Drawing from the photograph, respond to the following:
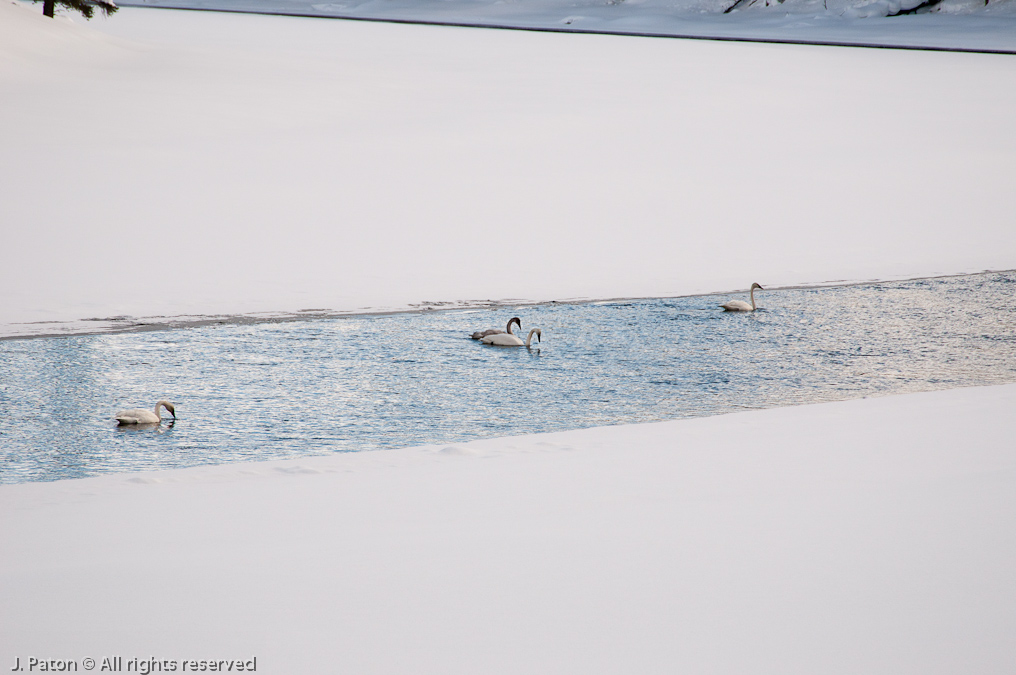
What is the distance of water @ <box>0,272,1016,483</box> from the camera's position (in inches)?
223

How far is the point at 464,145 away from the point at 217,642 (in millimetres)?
15319

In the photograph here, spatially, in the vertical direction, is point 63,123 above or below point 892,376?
above

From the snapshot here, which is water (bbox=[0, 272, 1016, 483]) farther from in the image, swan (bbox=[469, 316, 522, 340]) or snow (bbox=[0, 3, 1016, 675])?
snow (bbox=[0, 3, 1016, 675])

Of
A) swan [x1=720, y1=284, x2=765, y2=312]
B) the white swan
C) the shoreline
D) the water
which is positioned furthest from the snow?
the white swan

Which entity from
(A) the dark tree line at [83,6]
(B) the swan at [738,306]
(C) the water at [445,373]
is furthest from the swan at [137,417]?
(A) the dark tree line at [83,6]

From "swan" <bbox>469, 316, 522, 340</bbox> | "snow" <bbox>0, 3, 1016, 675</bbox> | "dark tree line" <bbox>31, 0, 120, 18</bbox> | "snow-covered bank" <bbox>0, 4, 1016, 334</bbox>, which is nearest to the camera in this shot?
"snow" <bbox>0, 3, 1016, 675</bbox>

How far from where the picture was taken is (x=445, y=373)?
6.96 m

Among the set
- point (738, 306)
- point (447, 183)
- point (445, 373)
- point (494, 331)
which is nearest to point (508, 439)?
point (445, 373)

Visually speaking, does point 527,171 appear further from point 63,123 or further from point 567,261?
point 63,123

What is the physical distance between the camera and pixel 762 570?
368cm

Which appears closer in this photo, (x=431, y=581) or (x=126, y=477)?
(x=431, y=581)

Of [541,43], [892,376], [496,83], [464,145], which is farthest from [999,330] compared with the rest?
[541,43]

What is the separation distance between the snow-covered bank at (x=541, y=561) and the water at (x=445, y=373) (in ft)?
1.87

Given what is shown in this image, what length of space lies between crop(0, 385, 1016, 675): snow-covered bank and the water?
22.4 inches
